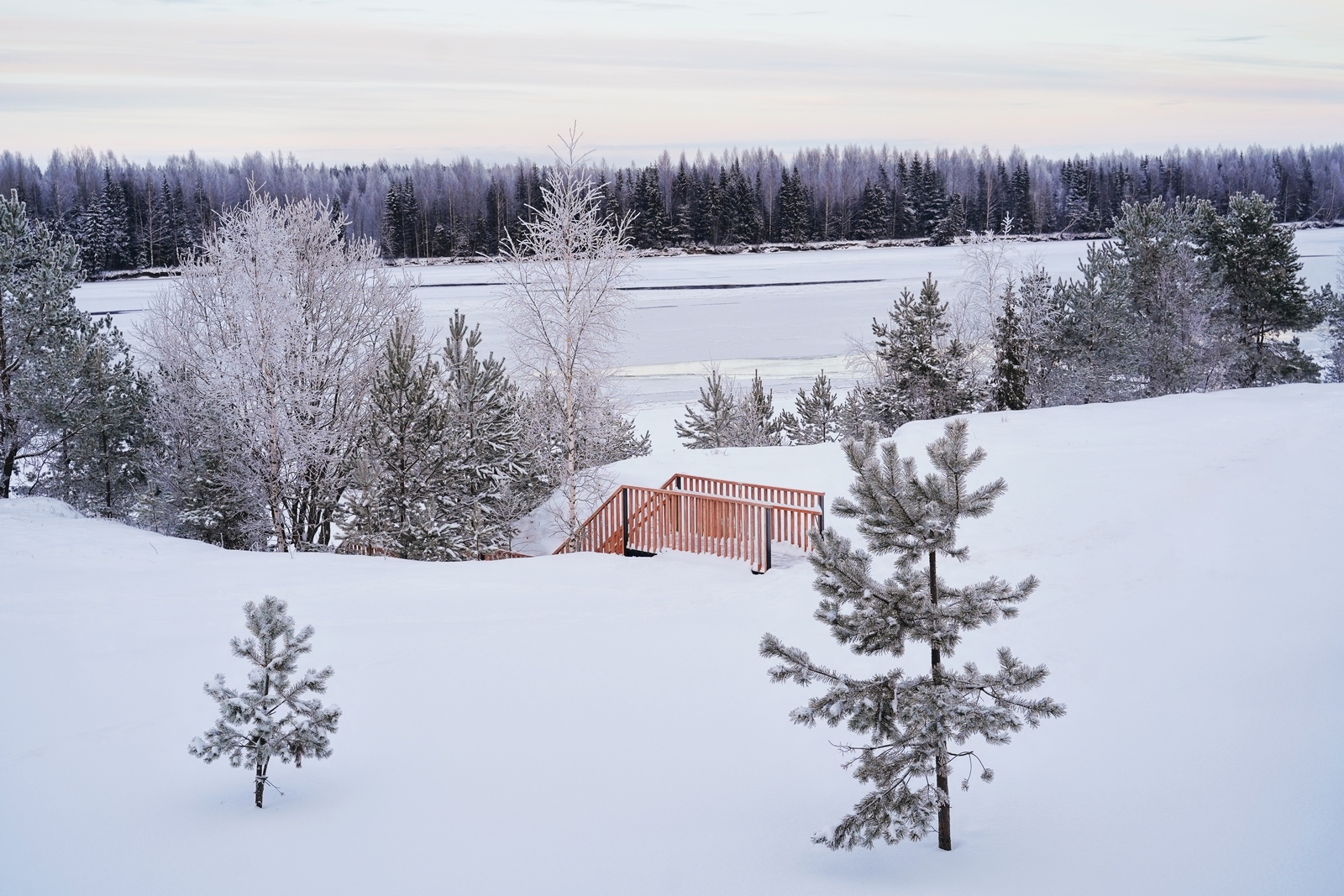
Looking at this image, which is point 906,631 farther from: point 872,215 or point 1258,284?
point 872,215

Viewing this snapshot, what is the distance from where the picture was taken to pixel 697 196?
389 ft

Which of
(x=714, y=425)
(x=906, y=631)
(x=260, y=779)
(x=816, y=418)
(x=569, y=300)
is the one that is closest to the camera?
(x=906, y=631)

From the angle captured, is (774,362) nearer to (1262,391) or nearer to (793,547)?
(1262,391)

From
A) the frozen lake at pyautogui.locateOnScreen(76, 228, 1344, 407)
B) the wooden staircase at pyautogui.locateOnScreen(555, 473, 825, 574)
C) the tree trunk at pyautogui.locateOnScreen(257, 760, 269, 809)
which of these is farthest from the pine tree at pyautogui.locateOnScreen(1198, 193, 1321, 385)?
the tree trunk at pyautogui.locateOnScreen(257, 760, 269, 809)

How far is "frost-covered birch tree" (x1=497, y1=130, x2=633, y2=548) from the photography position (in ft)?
80.2

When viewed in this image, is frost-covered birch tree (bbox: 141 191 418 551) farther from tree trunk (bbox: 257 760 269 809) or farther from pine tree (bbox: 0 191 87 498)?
tree trunk (bbox: 257 760 269 809)

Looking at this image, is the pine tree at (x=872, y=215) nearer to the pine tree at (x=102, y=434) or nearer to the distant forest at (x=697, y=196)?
the distant forest at (x=697, y=196)

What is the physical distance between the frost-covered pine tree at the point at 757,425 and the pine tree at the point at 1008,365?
7448 millimetres

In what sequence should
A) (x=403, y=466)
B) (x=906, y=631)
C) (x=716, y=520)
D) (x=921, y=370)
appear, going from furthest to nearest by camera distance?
(x=921, y=370), (x=403, y=466), (x=716, y=520), (x=906, y=631)

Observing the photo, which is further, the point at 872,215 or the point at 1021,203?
the point at 1021,203

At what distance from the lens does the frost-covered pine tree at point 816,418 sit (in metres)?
36.0

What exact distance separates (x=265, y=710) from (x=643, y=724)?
3.15 meters

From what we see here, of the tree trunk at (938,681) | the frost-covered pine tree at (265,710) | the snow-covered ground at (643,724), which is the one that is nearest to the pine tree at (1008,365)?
the snow-covered ground at (643,724)

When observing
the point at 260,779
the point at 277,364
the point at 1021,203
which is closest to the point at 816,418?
the point at 277,364
